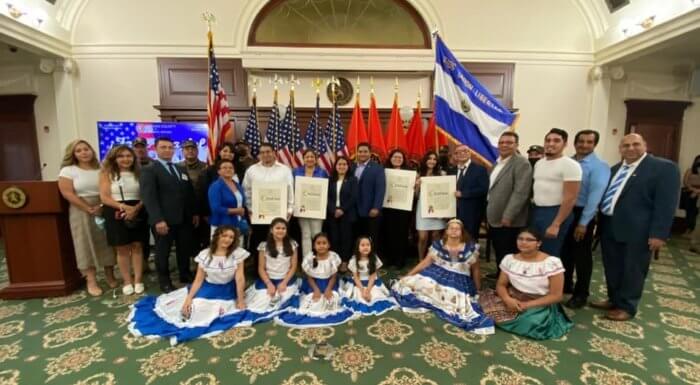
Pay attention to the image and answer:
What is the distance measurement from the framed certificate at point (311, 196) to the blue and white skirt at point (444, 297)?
1157 mm

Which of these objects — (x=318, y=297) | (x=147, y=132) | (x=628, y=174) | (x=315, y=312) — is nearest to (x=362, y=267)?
(x=318, y=297)

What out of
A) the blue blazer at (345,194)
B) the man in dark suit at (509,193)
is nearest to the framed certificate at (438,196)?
the man in dark suit at (509,193)

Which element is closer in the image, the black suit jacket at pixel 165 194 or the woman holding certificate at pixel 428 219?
the black suit jacket at pixel 165 194

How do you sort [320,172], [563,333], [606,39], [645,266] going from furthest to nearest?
1. [606,39]
2. [320,172]
3. [645,266]
4. [563,333]

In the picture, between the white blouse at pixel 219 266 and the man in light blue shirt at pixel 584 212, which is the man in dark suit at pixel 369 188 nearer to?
the white blouse at pixel 219 266

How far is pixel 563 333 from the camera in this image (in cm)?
240

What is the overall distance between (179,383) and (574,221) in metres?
3.53

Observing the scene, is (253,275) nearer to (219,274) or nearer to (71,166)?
(219,274)

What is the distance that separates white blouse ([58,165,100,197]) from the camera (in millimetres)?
2895

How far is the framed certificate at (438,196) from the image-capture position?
341 centimetres

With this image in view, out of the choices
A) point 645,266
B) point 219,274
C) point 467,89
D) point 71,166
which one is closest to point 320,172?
point 219,274

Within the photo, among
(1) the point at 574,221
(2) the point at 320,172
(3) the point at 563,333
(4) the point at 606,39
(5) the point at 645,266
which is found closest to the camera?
(3) the point at 563,333

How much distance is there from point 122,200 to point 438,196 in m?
3.36

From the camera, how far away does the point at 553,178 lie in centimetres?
260
